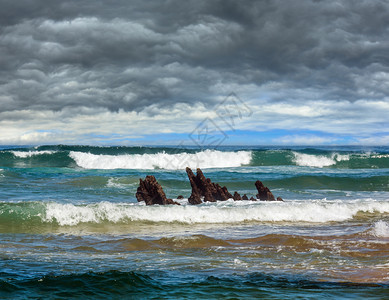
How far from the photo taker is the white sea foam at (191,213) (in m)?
12.7

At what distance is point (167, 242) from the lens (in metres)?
9.22

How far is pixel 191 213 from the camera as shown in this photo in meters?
13.1

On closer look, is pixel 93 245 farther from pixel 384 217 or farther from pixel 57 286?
pixel 384 217

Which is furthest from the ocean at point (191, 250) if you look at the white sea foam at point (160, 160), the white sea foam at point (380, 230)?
the white sea foam at point (160, 160)

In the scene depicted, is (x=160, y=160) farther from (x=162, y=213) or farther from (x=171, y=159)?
(x=162, y=213)

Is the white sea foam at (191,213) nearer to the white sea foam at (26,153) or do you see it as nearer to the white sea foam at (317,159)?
the white sea foam at (317,159)

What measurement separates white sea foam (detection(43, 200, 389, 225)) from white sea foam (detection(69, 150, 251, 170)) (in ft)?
100

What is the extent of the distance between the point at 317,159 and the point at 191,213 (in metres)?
40.4

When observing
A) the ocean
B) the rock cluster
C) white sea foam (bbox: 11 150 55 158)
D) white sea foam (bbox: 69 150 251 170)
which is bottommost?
the ocean

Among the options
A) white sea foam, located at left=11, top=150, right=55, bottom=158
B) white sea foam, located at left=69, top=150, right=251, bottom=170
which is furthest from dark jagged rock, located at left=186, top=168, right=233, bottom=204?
white sea foam, located at left=11, top=150, right=55, bottom=158

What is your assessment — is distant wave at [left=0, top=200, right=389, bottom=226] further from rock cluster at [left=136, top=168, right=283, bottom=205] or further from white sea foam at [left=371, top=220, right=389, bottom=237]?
white sea foam at [left=371, top=220, right=389, bottom=237]

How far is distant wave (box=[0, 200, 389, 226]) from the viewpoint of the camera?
41.1 ft

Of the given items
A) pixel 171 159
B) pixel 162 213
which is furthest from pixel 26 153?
pixel 162 213

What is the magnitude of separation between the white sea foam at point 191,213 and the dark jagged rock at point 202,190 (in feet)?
5.94
